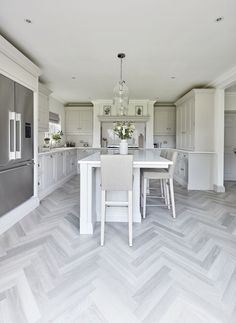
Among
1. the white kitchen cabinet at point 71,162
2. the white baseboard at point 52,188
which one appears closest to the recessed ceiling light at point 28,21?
the white baseboard at point 52,188

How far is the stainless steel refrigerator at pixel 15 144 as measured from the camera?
2.83 meters

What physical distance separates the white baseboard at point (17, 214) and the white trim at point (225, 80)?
4205 mm

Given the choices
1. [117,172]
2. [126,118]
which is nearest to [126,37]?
[117,172]

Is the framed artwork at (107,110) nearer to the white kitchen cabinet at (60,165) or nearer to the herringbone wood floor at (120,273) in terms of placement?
the white kitchen cabinet at (60,165)

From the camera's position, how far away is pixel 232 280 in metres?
1.86

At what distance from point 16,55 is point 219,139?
4.32m

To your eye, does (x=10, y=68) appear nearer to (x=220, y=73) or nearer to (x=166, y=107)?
(x=220, y=73)

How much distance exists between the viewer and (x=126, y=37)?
9.86ft

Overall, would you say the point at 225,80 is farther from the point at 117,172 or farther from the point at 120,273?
the point at 120,273

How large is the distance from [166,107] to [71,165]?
3.60 metres

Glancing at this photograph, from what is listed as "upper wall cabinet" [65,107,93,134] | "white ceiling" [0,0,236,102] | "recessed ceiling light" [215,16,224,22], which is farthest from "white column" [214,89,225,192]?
"upper wall cabinet" [65,107,93,134]

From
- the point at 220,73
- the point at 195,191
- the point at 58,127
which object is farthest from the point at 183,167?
the point at 58,127

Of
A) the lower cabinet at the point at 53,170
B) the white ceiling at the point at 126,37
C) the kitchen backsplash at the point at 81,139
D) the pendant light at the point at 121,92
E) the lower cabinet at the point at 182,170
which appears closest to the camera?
the white ceiling at the point at 126,37

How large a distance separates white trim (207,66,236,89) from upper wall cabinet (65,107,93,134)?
392 cm
